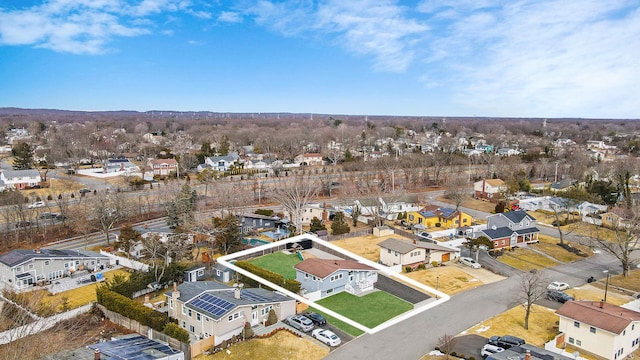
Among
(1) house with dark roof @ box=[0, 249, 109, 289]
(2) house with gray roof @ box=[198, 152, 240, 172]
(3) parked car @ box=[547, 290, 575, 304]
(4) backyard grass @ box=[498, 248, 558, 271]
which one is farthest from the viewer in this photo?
(2) house with gray roof @ box=[198, 152, 240, 172]

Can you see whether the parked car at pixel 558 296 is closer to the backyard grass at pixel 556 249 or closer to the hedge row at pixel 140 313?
the backyard grass at pixel 556 249

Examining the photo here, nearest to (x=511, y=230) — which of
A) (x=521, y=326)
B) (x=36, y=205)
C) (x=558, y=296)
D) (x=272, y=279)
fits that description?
(x=558, y=296)

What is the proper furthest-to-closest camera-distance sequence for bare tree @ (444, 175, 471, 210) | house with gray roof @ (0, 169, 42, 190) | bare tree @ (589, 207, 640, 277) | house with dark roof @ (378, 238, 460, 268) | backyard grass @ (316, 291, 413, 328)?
house with gray roof @ (0, 169, 42, 190) < bare tree @ (444, 175, 471, 210) < house with dark roof @ (378, 238, 460, 268) < bare tree @ (589, 207, 640, 277) < backyard grass @ (316, 291, 413, 328)

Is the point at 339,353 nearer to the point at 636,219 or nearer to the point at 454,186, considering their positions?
the point at 636,219

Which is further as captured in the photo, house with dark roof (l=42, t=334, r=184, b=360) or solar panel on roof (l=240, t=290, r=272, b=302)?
solar panel on roof (l=240, t=290, r=272, b=302)

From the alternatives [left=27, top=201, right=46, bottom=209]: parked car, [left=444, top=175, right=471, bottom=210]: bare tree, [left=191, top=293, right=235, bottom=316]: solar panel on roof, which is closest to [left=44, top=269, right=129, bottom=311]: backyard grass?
[left=191, top=293, right=235, bottom=316]: solar panel on roof

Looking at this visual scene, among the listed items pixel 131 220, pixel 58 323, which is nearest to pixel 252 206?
pixel 131 220

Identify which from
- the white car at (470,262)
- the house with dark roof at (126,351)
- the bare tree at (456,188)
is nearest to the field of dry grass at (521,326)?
the white car at (470,262)

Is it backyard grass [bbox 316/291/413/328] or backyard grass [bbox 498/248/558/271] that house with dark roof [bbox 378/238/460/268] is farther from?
backyard grass [bbox 316/291/413/328]

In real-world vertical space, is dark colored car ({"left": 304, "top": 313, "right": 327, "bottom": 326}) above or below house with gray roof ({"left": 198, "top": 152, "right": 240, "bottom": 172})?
below
